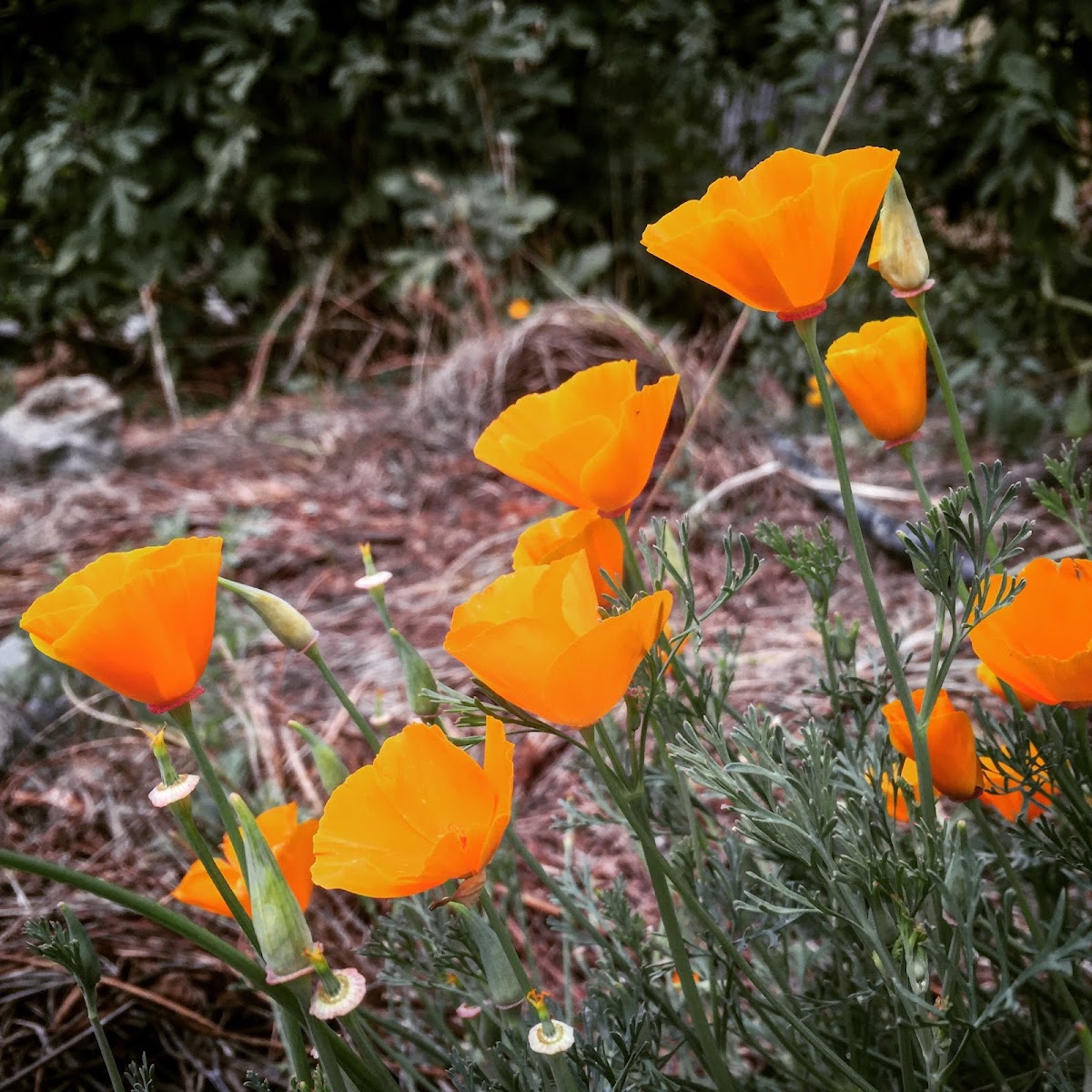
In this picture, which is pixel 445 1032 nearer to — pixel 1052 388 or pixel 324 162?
pixel 1052 388

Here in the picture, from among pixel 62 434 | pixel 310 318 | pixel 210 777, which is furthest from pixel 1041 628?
pixel 310 318

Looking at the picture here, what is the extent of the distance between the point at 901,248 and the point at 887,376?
0.24 feet

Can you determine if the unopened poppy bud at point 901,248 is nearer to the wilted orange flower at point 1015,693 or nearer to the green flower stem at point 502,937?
the wilted orange flower at point 1015,693

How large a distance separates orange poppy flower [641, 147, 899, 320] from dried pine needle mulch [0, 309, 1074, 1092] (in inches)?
16.3

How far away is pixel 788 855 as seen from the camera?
1.90 ft

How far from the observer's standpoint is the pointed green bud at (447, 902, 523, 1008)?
0.52 m

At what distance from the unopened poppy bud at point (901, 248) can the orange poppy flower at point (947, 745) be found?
0.77ft

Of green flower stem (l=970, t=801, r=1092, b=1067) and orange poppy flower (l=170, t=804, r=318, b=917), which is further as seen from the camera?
orange poppy flower (l=170, t=804, r=318, b=917)

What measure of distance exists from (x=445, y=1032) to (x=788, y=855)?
297 mm

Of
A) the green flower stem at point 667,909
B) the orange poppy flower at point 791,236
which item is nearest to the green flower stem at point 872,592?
the orange poppy flower at point 791,236

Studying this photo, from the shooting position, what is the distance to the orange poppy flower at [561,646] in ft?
1.41

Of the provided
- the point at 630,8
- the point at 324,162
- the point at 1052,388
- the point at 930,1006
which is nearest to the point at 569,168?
the point at 630,8

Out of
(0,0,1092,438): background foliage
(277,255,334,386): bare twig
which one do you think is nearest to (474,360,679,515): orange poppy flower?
(0,0,1092,438): background foliage

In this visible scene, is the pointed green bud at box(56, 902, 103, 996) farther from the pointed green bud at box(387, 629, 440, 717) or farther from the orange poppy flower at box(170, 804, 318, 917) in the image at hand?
the pointed green bud at box(387, 629, 440, 717)
